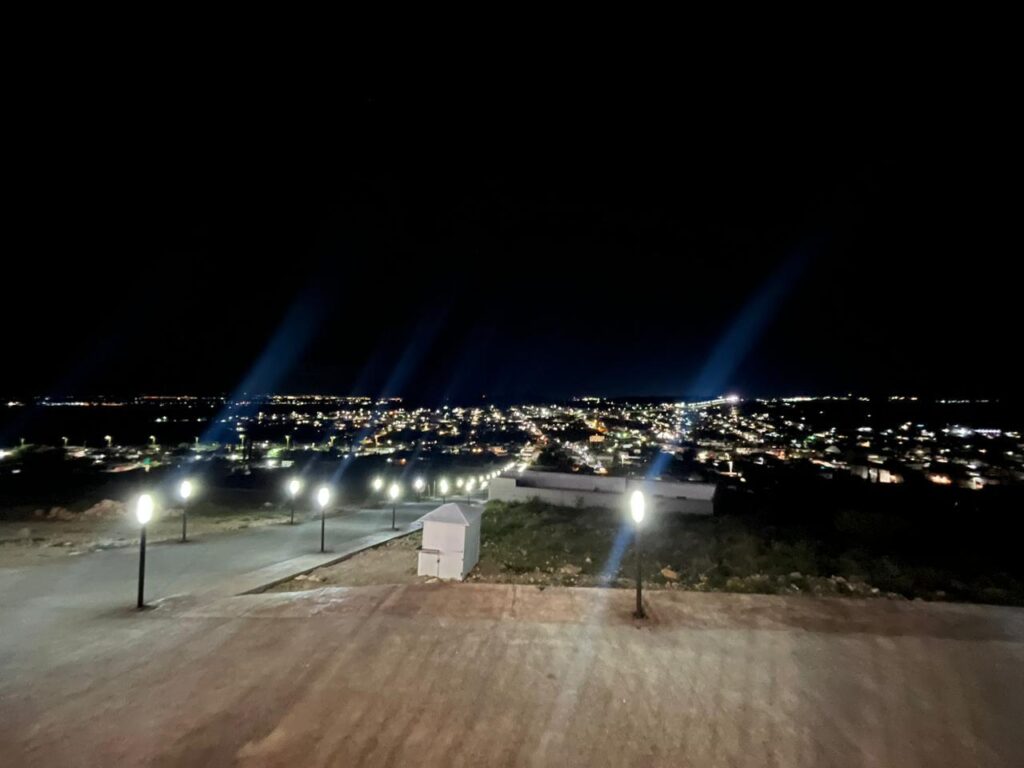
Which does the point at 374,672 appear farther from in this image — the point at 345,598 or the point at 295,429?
the point at 295,429

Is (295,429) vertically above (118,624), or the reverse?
(118,624)

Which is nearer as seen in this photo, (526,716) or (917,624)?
(526,716)

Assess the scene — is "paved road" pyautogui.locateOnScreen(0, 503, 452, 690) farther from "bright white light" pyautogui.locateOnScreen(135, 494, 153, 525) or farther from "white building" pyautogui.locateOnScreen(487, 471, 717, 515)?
"white building" pyautogui.locateOnScreen(487, 471, 717, 515)

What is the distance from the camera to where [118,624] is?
7438 millimetres

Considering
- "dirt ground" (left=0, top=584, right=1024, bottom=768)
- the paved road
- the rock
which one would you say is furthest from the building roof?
the rock

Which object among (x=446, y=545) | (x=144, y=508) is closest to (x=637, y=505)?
(x=446, y=545)

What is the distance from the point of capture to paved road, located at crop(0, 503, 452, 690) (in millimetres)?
6879

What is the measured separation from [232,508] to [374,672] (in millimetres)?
25217

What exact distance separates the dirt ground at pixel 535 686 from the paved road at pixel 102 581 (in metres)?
0.31

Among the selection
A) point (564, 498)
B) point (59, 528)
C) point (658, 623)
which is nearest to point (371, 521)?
point (564, 498)

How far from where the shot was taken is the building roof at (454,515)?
10.8m

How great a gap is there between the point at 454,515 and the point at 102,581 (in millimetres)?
6730

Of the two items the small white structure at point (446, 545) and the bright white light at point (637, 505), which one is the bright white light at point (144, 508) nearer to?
the small white structure at point (446, 545)

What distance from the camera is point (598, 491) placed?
84.7 ft
